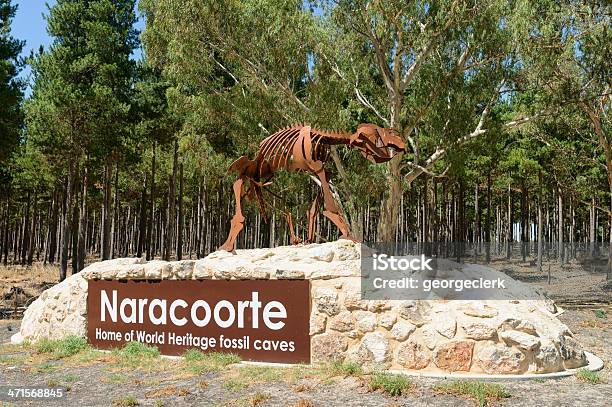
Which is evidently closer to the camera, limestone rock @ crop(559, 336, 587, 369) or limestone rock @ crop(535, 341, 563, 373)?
limestone rock @ crop(535, 341, 563, 373)

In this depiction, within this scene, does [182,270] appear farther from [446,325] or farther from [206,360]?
[446,325]

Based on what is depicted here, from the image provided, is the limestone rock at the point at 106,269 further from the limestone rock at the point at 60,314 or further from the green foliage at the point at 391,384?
the green foliage at the point at 391,384

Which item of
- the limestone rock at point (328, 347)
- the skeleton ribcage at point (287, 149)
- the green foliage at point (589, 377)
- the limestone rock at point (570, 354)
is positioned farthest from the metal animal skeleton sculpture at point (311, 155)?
the green foliage at point (589, 377)

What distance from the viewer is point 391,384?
646 centimetres

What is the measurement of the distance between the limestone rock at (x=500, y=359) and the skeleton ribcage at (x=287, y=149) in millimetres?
4139

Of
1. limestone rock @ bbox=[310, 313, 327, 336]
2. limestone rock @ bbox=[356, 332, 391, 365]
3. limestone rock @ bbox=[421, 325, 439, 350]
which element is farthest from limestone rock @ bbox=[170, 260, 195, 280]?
limestone rock @ bbox=[421, 325, 439, 350]

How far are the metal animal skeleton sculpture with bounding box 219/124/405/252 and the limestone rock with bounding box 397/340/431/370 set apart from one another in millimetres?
2221

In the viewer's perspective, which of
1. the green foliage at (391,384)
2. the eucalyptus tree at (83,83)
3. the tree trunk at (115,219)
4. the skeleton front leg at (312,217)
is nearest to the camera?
the green foliage at (391,384)

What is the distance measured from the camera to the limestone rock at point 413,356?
7387 millimetres

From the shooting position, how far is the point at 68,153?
25109 mm

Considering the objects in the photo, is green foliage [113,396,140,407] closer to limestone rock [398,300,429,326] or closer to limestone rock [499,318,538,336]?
limestone rock [398,300,429,326]

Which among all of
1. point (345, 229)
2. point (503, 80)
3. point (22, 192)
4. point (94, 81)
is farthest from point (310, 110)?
point (22, 192)

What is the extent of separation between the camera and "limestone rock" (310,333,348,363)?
7.85 metres

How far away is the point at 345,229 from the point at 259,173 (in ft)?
7.32
